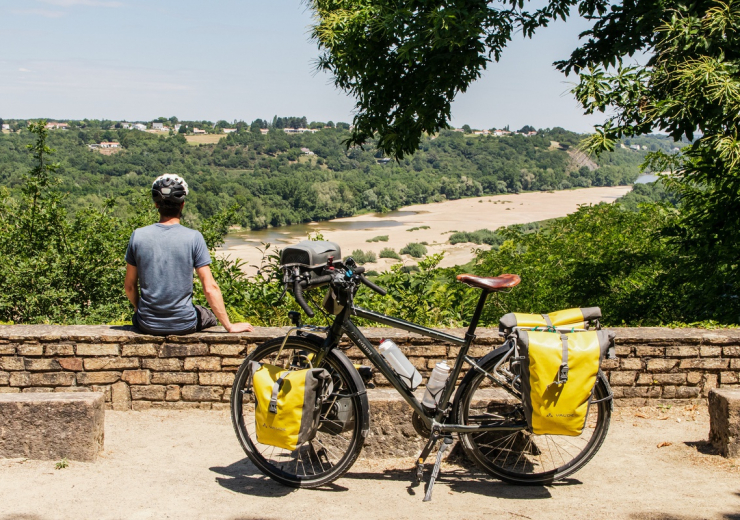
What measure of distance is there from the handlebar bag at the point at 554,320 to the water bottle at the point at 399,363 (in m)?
0.52

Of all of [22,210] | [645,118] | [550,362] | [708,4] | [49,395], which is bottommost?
[49,395]

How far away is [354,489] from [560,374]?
124 cm

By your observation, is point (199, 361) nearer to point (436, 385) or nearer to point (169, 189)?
point (169, 189)

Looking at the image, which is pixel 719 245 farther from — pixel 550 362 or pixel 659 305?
pixel 550 362

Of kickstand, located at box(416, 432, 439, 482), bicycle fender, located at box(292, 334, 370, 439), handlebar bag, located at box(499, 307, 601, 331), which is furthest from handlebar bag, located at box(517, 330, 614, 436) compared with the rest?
bicycle fender, located at box(292, 334, 370, 439)

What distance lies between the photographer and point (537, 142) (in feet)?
238

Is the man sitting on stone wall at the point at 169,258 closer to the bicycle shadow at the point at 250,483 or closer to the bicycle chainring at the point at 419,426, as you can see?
the bicycle shadow at the point at 250,483

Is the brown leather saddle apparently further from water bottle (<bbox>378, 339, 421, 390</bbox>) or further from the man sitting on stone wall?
the man sitting on stone wall

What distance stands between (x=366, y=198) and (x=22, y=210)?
40126 mm

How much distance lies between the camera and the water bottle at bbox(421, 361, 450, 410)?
371 centimetres

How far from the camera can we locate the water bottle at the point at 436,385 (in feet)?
12.2

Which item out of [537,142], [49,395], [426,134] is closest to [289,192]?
[537,142]

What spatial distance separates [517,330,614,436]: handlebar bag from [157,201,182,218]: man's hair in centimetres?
224

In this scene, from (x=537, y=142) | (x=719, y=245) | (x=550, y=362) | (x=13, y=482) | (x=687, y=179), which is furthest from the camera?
(x=537, y=142)
